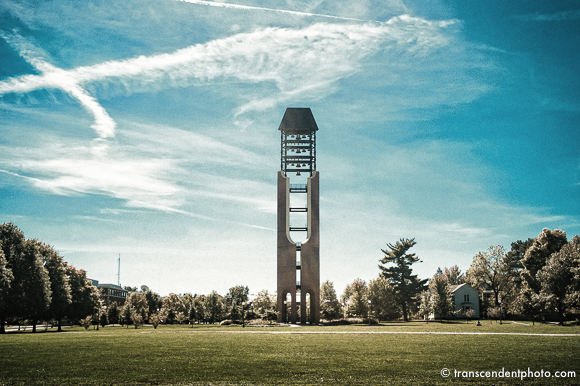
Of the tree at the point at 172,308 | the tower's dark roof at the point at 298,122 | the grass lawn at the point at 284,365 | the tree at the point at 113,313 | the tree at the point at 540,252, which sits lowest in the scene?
the tree at the point at 172,308

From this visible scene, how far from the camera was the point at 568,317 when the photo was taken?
58.8 meters

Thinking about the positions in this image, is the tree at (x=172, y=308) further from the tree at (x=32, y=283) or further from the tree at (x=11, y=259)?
the tree at (x=11, y=259)

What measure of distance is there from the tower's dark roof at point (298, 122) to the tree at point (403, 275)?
84.7 ft

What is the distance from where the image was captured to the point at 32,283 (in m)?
44.7

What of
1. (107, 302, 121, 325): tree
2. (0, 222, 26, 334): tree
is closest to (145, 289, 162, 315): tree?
(107, 302, 121, 325): tree

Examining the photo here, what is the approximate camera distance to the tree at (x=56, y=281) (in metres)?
50.1

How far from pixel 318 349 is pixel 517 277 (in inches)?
2366

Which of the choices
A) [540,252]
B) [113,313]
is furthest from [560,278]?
[113,313]

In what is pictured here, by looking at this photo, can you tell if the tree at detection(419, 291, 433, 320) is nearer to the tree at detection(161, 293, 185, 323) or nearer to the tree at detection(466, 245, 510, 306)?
the tree at detection(466, 245, 510, 306)

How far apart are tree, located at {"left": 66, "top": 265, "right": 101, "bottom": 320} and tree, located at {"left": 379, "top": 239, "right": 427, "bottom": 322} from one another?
1758 inches

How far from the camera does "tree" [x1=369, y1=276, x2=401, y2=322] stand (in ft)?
201

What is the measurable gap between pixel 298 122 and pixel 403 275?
31.3 metres

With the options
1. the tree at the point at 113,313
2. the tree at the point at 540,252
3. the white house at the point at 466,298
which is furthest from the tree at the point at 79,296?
the white house at the point at 466,298

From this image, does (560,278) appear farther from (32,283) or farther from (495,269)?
(32,283)
